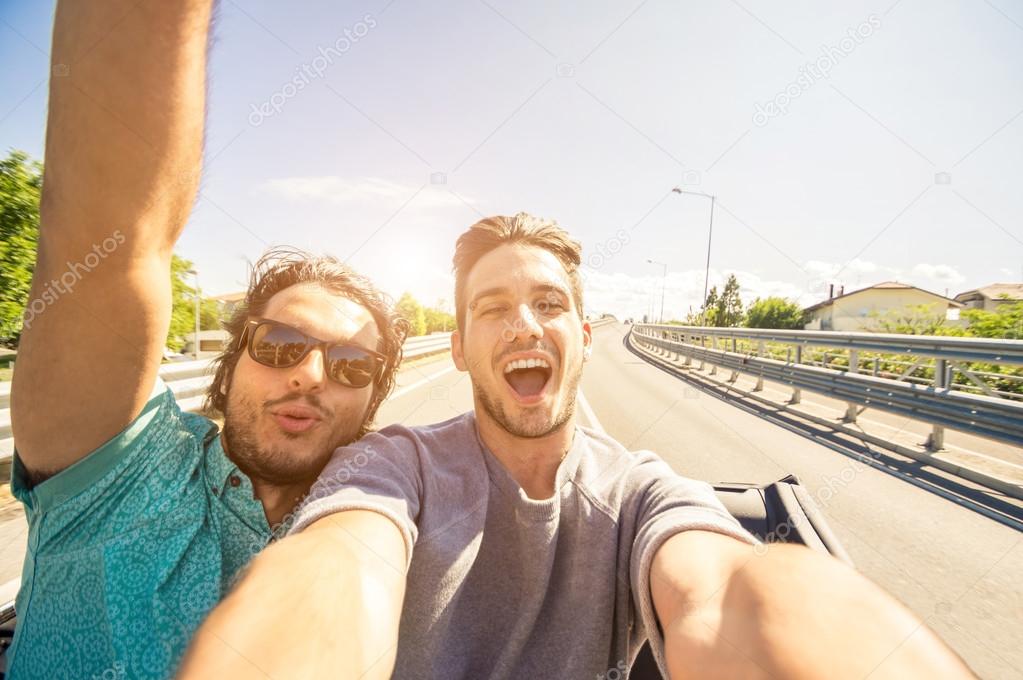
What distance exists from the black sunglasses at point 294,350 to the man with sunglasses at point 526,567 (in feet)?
1.08

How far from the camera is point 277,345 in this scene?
1989 millimetres

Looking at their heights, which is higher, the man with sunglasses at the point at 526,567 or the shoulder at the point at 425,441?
the shoulder at the point at 425,441

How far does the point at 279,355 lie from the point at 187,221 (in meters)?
0.85

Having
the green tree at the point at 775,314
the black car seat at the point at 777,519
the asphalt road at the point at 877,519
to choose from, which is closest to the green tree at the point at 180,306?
the asphalt road at the point at 877,519

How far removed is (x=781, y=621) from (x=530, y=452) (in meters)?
1.18

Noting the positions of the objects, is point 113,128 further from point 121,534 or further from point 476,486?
point 476,486

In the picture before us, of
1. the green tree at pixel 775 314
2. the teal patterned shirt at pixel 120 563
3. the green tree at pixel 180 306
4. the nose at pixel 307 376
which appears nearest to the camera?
the teal patterned shirt at pixel 120 563

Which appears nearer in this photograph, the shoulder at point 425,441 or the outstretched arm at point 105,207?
the outstretched arm at point 105,207

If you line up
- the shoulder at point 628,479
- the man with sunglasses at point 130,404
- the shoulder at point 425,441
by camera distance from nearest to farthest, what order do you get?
the man with sunglasses at point 130,404
the shoulder at point 628,479
the shoulder at point 425,441

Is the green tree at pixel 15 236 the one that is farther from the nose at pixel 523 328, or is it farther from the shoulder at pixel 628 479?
the shoulder at pixel 628 479

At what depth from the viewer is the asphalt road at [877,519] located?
2549 mm

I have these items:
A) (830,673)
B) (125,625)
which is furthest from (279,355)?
(830,673)

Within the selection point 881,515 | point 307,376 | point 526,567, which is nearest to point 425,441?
point 307,376

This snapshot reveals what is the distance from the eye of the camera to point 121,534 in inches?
55.2
